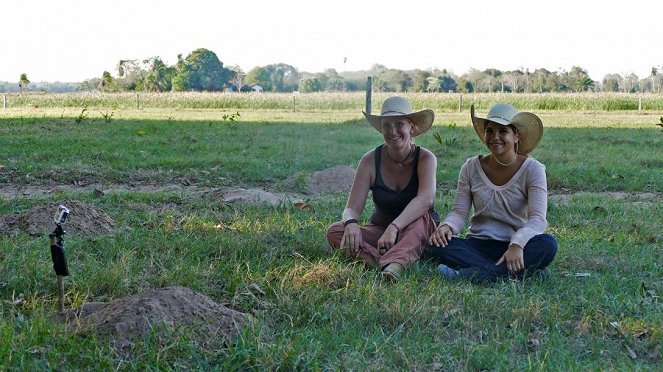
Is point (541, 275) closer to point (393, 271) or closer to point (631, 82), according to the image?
point (393, 271)

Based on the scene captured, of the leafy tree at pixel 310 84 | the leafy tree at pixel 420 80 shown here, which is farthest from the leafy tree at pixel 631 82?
the leafy tree at pixel 310 84

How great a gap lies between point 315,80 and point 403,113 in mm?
54026

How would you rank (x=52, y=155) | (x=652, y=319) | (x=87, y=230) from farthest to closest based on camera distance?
(x=52, y=155), (x=87, y=230), (x=652, y=319)

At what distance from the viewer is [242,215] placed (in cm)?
707

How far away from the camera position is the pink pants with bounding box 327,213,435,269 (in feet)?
16.9

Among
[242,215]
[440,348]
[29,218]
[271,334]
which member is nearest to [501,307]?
[440,348]

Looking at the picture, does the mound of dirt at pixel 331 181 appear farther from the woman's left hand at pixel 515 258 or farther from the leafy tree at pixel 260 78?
the leafy tree at pixel 260 78

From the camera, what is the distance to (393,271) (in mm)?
4984

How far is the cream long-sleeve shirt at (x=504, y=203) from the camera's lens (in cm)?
510

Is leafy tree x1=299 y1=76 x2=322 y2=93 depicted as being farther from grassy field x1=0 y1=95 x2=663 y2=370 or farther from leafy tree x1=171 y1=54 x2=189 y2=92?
grassy field x1=0 y1=95 x2=663 y2=370

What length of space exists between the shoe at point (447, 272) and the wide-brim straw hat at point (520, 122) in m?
0.91

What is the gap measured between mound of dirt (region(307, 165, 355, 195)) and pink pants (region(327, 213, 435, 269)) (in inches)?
144

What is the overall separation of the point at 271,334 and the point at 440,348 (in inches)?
31.5

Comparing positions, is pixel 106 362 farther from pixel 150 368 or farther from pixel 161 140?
pixel 161 140
